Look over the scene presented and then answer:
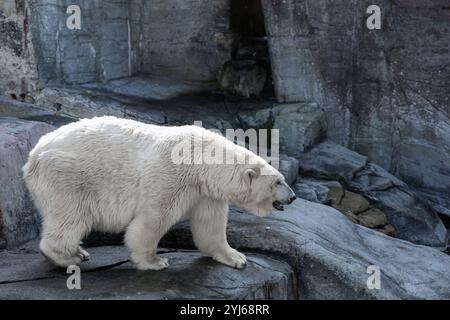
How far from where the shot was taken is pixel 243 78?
32.1 feet

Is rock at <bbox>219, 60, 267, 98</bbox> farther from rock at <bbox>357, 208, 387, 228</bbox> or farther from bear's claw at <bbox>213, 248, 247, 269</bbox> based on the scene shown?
bear's claw at <bbox>213, 248, 247, 269</bbox>

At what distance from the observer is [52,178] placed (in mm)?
4207

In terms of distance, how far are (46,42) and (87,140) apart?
4211 mm

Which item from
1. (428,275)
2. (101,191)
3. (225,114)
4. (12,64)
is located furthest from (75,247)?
(225,114)

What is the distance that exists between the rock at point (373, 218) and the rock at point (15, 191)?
3950mm

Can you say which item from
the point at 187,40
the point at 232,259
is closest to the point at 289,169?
the point at 232,259

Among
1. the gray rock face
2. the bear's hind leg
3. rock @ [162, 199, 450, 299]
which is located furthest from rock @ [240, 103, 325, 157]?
the bear's hind leg

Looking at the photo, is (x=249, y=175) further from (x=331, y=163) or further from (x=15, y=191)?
(x=331, y=163)

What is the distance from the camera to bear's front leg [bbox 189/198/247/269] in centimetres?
449

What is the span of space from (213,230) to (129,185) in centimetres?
70

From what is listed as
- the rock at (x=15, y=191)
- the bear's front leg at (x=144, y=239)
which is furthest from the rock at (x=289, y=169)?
the bear's front leg at (x=144, y=239)

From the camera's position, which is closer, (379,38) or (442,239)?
(442,239)
